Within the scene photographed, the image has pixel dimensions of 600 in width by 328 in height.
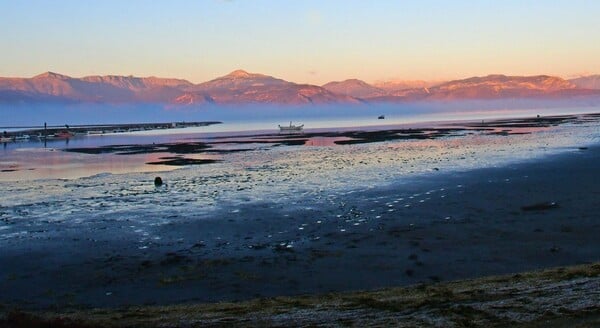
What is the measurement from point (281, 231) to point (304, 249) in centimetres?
219

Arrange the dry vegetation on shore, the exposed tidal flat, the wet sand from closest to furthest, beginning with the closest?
the dry vegetation on shore, the wet sand, the exposed tidal flat

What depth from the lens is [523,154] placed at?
36906 mm

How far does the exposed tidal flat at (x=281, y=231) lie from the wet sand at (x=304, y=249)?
43 mm

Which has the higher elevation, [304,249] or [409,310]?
[409,310]

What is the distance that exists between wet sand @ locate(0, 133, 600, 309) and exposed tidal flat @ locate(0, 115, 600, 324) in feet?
0.14

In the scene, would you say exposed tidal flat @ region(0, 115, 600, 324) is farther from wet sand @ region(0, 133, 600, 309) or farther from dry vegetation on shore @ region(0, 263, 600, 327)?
dry vegetation on shore @ region(0, 263, 600, 327)

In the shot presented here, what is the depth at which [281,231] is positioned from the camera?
53.4ft

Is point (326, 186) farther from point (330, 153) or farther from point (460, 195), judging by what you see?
point (330, 153)

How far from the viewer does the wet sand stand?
37.6 feet

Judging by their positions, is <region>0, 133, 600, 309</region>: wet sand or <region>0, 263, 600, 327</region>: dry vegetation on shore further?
<region>0, 133, 600, 309</region>: wet sand

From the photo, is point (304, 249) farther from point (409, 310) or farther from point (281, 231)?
point (409, 310)

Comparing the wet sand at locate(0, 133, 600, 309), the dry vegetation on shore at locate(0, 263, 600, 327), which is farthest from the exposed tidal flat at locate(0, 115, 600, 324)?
the dry vegetation on shore at locate(0, 263, 600, 327)

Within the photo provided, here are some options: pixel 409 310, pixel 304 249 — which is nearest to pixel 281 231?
pixel 304 249

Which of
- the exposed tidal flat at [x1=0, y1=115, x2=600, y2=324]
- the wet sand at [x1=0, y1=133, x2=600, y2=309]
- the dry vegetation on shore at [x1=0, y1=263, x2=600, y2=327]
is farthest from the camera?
the exposed tidal flat at [x1=0, y1=115, x2=600, y2=324]
